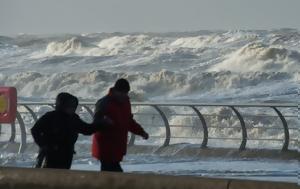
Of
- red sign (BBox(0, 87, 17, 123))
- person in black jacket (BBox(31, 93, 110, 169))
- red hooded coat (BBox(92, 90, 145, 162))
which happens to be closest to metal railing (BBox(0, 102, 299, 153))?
red sign (BBox(0, 87, 17, 123))

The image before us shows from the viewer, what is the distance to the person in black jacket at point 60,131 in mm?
8231

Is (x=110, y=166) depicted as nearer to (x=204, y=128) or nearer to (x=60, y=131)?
(x=60, y=131)

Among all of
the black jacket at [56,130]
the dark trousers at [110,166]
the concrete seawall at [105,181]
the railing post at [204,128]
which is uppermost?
the black jacket at [56,130]

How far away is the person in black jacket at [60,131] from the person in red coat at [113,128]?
0.79ft

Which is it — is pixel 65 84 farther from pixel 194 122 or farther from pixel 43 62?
pixel 194 122

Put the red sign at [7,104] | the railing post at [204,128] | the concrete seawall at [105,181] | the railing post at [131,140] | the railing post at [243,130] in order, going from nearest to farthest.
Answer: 1. the concrete seawall at [105,181]
2. the red sign at [7,104]
3. the railing post at [243,130]
4. the railing post at [204,128]
5. the railing post at [131,140]

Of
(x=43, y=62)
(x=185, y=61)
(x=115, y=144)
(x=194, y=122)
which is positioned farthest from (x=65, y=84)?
(x=194, y=122)

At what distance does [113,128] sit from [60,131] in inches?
20.5

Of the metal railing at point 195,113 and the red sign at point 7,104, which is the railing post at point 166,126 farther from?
the red sign at point 7,104

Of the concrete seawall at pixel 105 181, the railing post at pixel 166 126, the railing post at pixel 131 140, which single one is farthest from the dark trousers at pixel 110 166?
the railing post at pixel 166 126

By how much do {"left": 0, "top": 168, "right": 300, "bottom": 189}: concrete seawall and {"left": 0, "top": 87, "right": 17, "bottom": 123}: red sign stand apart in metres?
1.75

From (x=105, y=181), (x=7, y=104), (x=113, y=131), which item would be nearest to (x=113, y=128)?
(x=113, y=131)

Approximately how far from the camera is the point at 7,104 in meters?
9.73

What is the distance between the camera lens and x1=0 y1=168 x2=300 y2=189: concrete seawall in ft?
22.9
